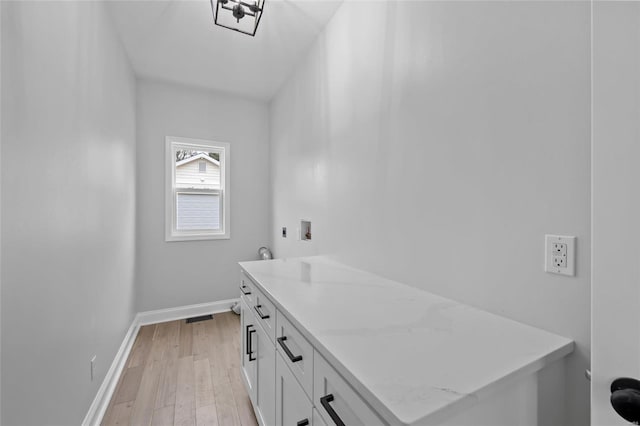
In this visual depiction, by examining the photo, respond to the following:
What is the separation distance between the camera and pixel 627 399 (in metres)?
0.46

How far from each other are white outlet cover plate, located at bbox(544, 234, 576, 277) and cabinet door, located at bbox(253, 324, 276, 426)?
1094 millimetres

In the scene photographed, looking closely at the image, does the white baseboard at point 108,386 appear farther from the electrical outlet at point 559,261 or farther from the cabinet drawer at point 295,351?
the electrical outlet at point 559,261

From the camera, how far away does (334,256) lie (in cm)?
203

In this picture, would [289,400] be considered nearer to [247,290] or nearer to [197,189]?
[247,290]

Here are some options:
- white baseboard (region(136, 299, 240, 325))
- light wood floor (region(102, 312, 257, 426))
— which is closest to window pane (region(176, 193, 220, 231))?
white baseboard (region(136, 299, 240, 325))

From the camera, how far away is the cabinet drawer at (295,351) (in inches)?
35.0

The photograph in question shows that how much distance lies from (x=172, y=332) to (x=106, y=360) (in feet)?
3.29

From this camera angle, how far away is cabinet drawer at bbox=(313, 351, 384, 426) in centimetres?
62

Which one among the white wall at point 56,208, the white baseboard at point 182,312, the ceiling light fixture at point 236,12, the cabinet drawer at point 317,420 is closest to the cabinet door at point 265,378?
the cabinet drawer at point 317,420

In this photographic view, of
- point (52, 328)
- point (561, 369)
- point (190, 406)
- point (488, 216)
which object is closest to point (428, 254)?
point (488, 216)

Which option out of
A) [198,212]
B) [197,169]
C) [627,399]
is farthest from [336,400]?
[197,169]

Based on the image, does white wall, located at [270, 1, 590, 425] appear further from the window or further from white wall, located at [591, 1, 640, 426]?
the window

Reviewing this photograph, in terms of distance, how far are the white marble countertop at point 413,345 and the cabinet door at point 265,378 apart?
283mm

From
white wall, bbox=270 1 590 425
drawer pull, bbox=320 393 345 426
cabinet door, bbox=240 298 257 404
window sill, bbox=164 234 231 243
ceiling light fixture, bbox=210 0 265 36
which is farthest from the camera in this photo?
window sill, bbox=164 234 231 243
